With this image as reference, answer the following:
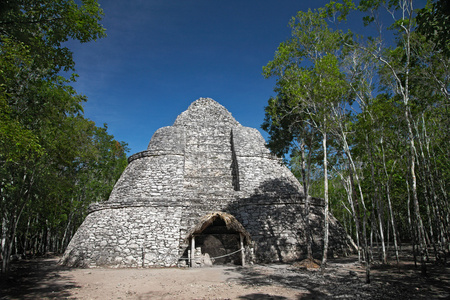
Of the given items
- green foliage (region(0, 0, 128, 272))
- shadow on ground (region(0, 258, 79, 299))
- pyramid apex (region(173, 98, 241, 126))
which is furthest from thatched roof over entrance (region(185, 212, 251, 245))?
pyramid apex (region(173, 98, 241, 126))

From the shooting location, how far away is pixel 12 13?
5469 millimetres

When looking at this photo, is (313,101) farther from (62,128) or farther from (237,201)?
(62,128)

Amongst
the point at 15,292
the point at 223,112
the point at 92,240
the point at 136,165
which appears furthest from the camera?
the point at 223,112

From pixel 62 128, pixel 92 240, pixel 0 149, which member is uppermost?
pixel 62 128

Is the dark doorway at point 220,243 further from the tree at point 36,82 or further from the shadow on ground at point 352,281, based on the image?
the tree at point 36,82

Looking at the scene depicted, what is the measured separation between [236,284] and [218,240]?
4.09 m

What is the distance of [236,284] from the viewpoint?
24.0 feet

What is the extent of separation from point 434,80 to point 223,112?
48.3 feet

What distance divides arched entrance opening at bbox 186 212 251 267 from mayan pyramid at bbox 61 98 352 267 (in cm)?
4

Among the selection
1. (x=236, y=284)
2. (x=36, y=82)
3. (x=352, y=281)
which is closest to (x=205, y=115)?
(x=36, y=82)

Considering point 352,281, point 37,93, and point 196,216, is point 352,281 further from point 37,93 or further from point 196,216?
point 37,93

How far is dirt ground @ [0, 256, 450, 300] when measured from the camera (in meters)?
6.17

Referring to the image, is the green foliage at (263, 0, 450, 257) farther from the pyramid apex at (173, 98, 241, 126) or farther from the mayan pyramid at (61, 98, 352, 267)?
the pyramid apex at (173, 98, 241, 126)

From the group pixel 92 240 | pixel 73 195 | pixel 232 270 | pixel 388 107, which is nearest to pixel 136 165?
pixel 92 240
